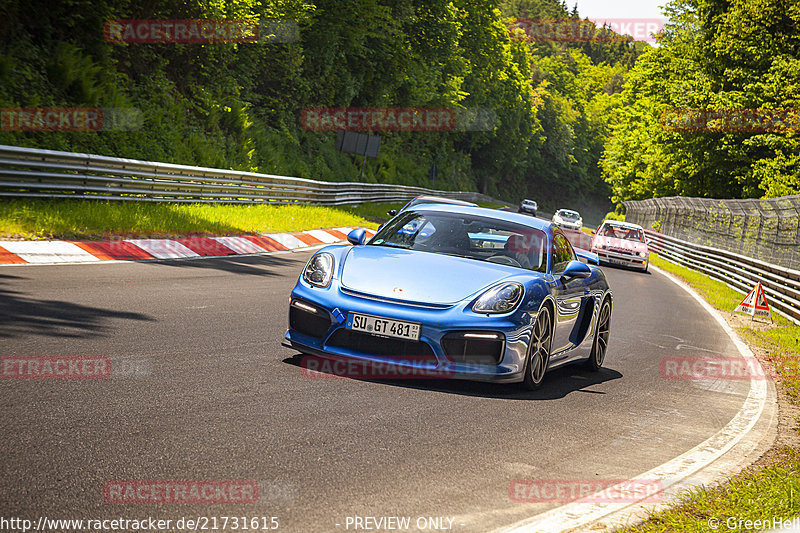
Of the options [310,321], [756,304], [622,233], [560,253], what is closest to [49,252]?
[310,321]

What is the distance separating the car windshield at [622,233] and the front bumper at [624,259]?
70 centimetres

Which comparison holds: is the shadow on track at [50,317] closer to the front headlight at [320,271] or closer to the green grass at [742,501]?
the front headlight at [320,271]

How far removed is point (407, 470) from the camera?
4.37 metres

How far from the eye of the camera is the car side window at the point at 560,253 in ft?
24.7

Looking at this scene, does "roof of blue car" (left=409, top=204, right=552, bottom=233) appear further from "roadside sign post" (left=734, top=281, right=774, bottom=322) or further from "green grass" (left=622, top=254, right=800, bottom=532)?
"roadside sign post" (left=734, top=281, right=774, bottom=322)

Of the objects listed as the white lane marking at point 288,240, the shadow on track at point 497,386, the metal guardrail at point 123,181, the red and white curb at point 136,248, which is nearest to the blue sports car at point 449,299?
the shadow on track at point 497,386

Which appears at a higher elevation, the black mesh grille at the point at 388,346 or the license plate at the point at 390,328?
the license plate at the point at 390,328

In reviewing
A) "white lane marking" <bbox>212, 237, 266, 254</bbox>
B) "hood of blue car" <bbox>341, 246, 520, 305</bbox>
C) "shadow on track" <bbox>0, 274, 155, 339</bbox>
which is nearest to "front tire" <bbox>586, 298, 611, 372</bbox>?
"hood of blue car" <bbox>341, 246, 520, 305</bbox>

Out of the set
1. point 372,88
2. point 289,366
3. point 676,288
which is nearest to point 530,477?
point 289,366

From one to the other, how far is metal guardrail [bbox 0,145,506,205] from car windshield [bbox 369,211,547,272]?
789cm

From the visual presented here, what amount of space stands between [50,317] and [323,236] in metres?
15.5

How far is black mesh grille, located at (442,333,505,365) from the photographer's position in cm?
603

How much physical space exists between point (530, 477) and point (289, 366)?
251 centimetres

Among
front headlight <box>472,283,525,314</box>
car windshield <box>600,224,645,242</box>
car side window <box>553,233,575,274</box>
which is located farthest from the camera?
car windshield <box>600,224,645,242</box>
